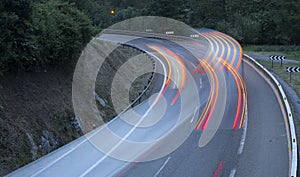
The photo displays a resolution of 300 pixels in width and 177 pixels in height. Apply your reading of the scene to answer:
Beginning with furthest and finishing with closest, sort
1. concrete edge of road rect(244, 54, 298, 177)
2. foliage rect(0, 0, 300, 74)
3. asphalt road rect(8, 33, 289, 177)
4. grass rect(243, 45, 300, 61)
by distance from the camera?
grass rect(243, 45, 300, 61), foliage rect(0, 0, 300, 74), asphalt road rect(8, 33, 289, 177), concrete edge of road rect(244, 54, 298, 177)

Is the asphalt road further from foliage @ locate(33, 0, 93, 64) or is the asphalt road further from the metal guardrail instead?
the metal guardrail

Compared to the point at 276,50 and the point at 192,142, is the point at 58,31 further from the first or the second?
the point at 276,50

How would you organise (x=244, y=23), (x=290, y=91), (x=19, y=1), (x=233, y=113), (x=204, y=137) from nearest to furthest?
(x=19, y=1)
(x=204, y=137)
(x=233, y=113)
(x=290, y=91)
(x=244, y=23)

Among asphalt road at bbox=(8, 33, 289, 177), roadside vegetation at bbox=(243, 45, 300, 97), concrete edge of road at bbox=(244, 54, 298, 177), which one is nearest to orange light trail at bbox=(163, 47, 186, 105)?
asphalt road at bbox=(8, 33, 289, 177)

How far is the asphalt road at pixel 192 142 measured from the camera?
17.1 meters

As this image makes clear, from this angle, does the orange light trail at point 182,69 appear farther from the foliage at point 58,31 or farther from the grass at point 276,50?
the grass at point 276,50

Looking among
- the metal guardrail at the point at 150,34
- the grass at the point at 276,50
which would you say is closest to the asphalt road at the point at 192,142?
the grass at the point at 276,50

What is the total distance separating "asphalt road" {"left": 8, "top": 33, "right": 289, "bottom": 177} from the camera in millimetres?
17062

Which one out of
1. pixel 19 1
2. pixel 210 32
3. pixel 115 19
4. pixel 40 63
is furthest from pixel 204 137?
pixel 115 19

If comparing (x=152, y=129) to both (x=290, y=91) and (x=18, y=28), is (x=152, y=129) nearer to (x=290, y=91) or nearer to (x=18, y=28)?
(x=18, y=28)

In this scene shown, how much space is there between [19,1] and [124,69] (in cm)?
1785

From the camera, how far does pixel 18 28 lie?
18.5m

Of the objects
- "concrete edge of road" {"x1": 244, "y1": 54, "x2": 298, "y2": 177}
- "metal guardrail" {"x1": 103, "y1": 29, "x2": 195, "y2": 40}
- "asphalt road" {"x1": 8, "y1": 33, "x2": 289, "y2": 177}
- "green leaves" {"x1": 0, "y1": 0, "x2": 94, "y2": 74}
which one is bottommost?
"asphalt road" {"x1": 8, "y1": 33, "x2": 289, "y2": 177}

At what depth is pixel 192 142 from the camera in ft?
67.3
